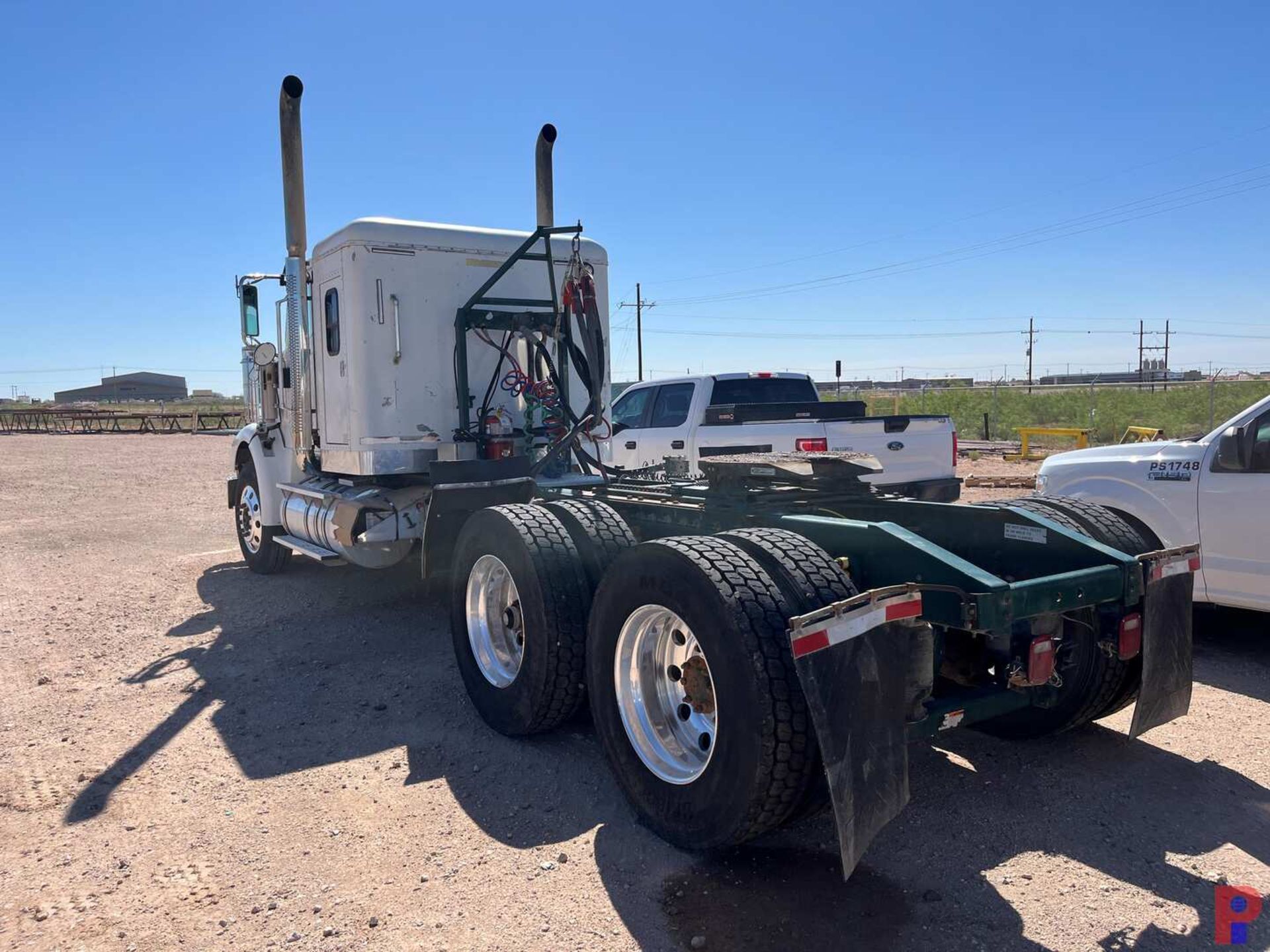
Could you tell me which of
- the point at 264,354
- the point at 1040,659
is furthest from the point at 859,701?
the point at 264,354

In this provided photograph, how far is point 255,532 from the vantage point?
9641 millimetres

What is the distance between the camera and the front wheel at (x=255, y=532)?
30.8ft

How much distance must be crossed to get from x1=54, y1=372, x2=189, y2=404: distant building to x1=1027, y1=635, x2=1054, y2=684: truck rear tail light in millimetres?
117879

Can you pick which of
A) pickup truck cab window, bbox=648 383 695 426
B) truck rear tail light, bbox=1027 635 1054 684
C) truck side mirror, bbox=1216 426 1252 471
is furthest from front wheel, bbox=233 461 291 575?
truck side mirror, bbox=1216 426 1252 471

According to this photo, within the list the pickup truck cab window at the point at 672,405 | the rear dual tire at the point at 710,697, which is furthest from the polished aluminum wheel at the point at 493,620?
the pickup truck cab window at the point at 672,405

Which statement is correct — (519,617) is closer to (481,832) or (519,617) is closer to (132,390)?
(481,832)

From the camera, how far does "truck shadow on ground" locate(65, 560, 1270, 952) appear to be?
10.2ft

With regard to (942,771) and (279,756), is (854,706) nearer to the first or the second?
(942,771)

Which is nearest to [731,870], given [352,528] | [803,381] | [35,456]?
[352,528]

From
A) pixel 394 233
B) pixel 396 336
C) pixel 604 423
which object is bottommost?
pixel 604 423

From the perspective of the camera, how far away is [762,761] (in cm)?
309

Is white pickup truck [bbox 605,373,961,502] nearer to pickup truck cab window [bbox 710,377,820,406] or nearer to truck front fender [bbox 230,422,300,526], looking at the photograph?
pickup truck cab window [bbox 710,377,820,406]

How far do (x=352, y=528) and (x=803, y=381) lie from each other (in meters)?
5.48

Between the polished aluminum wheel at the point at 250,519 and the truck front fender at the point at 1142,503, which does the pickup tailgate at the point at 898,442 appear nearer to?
the truck front fender at the point at 1142,503
